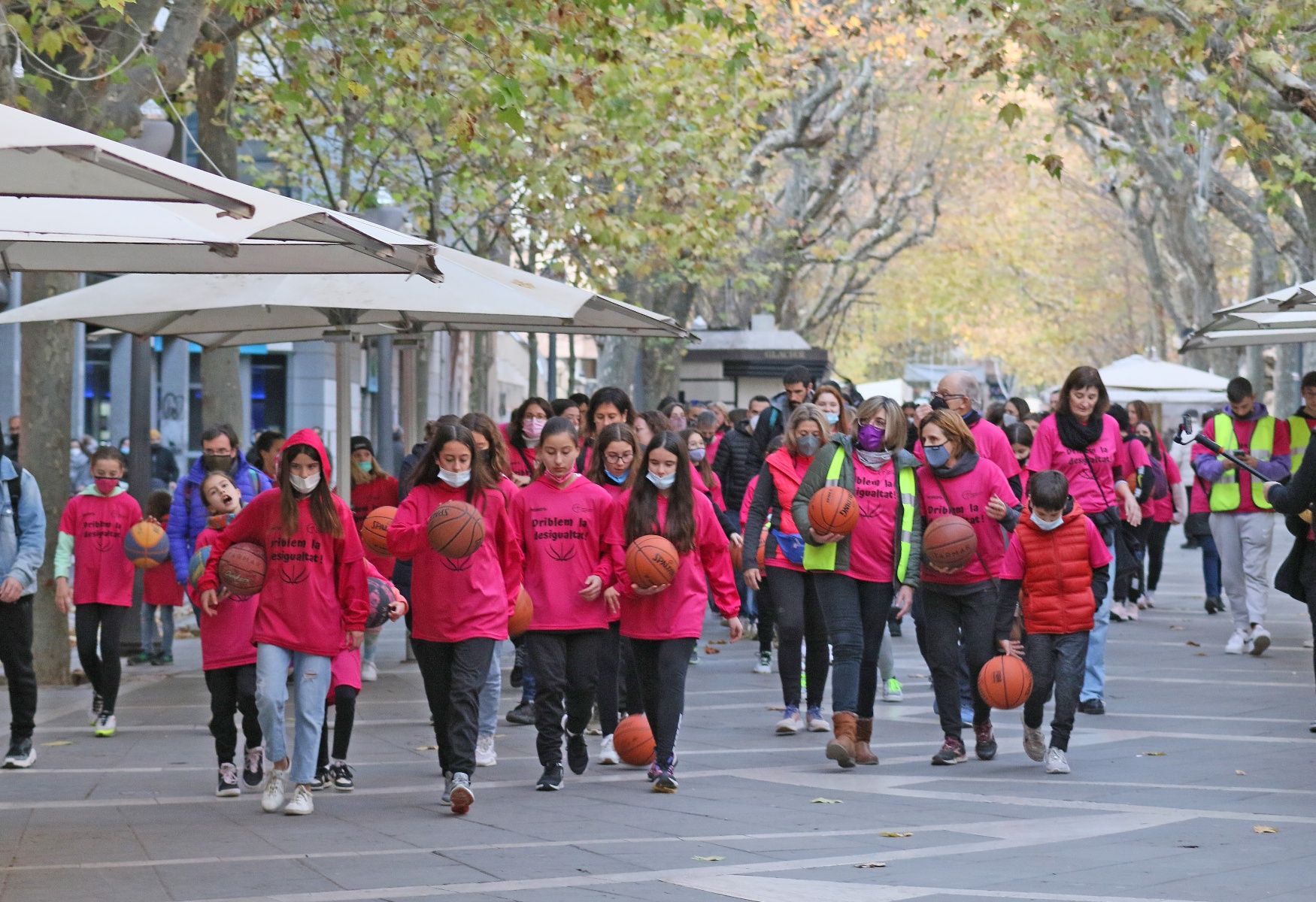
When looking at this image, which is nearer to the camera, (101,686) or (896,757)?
(896,757)

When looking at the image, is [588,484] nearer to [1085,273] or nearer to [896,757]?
[896,757]

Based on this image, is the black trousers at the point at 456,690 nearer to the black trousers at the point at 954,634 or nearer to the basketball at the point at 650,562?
the basketball at the point at 650,562

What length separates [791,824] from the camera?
7891 mm

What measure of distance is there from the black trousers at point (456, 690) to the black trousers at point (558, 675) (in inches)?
10.6

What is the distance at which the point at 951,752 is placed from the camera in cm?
954

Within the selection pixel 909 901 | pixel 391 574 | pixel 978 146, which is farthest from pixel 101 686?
pixel 978 146

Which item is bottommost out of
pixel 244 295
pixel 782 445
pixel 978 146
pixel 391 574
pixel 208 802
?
pixel 208 802

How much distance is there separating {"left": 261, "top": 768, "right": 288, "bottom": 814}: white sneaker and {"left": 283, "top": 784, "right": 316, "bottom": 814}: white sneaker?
74mm

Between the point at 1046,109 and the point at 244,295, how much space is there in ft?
126

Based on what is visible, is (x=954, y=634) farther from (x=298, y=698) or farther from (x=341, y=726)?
(x=298, y=698)

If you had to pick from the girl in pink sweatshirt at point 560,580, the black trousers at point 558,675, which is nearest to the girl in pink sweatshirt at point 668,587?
the girl in pink sweatshirt at point 560,580

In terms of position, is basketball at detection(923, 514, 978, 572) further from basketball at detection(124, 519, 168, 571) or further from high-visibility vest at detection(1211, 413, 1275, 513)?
high-visibility vest at detection(1211, 413, 1275, 513)

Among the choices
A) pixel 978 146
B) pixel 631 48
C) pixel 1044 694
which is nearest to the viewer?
pixel 1044 694

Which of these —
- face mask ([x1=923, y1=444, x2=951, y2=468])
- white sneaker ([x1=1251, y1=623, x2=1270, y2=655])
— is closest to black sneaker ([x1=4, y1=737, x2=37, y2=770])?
face mask ([x1=923, y1=444, x2=951, y2=468])
